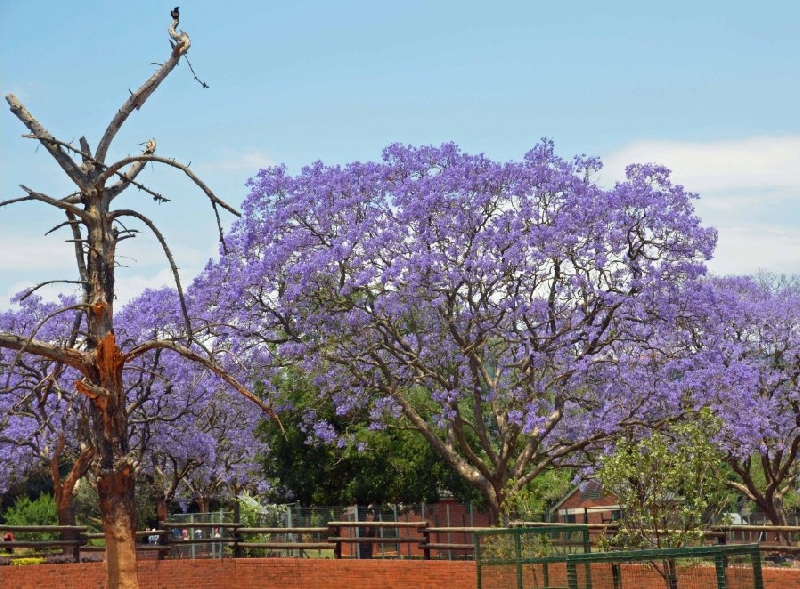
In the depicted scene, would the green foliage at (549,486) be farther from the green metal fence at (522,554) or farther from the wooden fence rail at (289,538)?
the green metal fence at (522,554)

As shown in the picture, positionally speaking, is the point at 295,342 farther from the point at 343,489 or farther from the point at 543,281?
the point at 343,489

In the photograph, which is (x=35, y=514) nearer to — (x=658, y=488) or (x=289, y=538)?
(x=289, y=538)

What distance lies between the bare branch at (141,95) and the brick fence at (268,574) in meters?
12.7

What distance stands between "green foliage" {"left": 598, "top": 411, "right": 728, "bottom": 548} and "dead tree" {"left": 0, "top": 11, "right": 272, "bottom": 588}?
8.62 m

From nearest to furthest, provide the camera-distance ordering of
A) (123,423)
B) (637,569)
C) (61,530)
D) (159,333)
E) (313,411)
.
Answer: (123,423)
(637,569)
(61,530)
(313,411)
(159,333)

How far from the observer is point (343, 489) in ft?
135

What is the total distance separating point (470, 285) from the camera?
1147 inches

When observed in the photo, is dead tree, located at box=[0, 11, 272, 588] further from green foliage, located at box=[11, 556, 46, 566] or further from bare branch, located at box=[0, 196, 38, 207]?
green foliage, located at box=[11, 556, 46, 566]

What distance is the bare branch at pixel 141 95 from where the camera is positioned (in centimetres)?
1301

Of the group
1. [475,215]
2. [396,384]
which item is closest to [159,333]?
[396,384]

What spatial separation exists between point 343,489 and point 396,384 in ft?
38.6

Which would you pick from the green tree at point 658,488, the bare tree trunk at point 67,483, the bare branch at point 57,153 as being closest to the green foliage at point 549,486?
the bare tree trunk at point 67,483

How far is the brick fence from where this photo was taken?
2361cm

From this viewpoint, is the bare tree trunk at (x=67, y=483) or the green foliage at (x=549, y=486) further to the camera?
the green foliage at (x=549, y=486)
